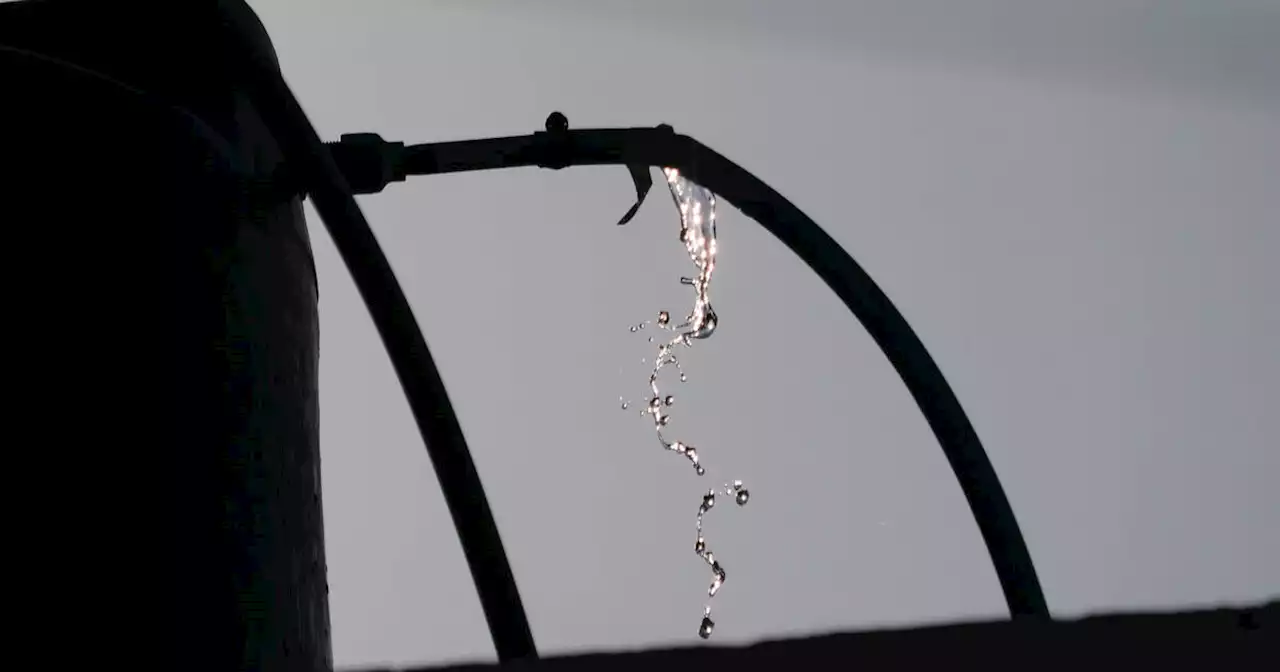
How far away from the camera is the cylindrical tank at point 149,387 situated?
362 millimetres

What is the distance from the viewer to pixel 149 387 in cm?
39

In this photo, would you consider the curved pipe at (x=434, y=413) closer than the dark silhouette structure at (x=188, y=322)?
No

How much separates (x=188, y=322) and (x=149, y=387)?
4 centimetres

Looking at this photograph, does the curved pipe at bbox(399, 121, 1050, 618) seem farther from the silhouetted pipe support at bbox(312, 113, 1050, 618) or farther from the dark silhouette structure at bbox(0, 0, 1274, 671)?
the dark silhouette structure at bbox(0, 0, 1274, 671)

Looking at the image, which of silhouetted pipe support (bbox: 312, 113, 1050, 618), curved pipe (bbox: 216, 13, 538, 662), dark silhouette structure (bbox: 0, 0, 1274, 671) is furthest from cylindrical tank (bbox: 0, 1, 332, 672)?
silhouetted pipe support (bbox: 312, 113, 1050, 618)

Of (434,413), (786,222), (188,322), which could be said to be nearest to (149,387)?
(188,322)

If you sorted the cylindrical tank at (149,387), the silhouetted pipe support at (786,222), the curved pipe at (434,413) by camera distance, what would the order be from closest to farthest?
the cylindrical tank at (149,387) < the curved pipe at (434,413) < the silhouetted pipe support at (786,222)

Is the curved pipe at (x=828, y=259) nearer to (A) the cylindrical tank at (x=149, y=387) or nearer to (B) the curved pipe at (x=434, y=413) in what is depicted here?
(B) the curved pipe at (x=434, y=413)

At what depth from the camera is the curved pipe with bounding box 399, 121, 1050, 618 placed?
0.78 m

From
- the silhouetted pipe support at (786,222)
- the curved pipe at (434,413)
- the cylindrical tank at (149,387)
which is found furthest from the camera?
the silhouetted pipe support at (786,222)

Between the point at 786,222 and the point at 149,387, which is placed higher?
the point at 786,222

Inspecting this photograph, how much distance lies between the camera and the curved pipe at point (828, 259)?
2.56 ft

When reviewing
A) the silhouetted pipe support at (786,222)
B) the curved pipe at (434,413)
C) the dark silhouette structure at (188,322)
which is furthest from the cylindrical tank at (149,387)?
the silhouetted pipe support at (786,222)

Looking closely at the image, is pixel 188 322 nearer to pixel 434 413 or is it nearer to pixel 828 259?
pixel 434 413
